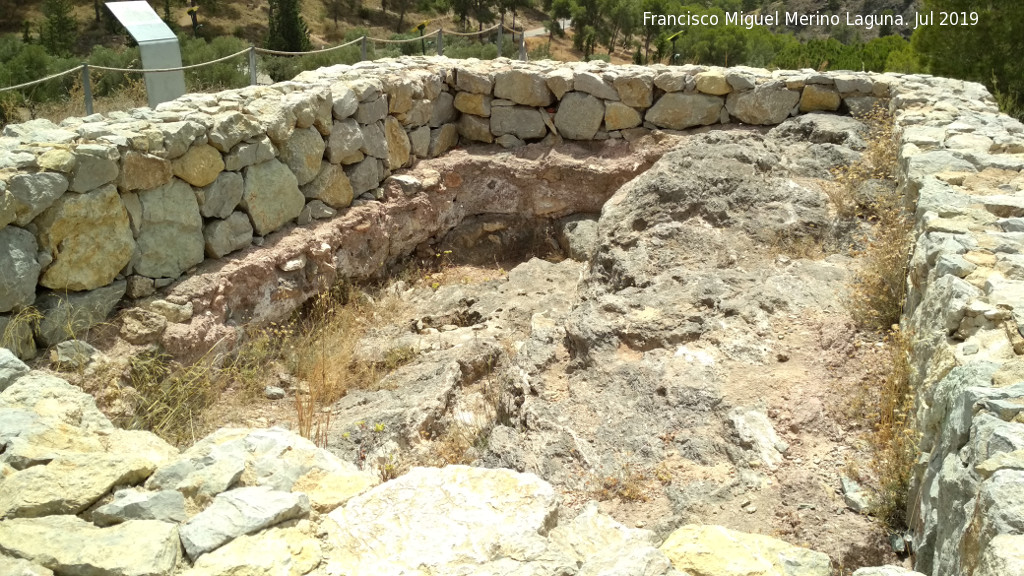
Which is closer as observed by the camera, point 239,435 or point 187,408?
point 239,435

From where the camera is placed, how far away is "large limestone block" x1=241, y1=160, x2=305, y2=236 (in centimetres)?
624

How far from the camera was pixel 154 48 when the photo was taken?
7195 millimetres

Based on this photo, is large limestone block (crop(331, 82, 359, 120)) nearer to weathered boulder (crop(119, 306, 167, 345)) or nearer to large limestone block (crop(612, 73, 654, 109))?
weathered boulder (crop(119, 306, 167, 345))

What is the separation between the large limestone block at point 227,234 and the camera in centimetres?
593

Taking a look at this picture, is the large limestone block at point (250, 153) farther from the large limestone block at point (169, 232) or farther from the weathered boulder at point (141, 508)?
the weathered boulder at point (141, 508)

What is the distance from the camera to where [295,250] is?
6.50 meters

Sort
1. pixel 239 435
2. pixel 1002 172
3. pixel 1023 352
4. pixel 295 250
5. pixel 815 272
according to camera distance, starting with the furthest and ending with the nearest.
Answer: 1. pixel 295 250
2. pixel 815 272
3. pixel 1002 172
4. pixel 239 435
5. pixel 1023 352

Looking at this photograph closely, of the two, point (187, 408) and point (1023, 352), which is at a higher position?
point (1023, 352)

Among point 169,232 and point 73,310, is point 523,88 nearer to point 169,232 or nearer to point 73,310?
point 169,232

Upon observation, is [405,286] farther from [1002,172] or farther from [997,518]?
[997,518]

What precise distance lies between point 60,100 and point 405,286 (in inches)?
242

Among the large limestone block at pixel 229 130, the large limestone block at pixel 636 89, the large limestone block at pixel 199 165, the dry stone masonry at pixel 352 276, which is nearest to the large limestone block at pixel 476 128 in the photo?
the dry stone masonry at pixel 352 276

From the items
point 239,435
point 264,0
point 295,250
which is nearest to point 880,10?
point 264,0

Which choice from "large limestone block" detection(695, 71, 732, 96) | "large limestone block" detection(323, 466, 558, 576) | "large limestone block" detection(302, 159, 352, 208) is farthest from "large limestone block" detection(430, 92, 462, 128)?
"large limestone block" detection(323, 466, 558, 576)
